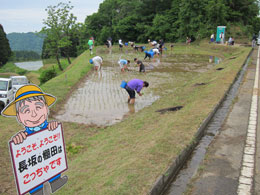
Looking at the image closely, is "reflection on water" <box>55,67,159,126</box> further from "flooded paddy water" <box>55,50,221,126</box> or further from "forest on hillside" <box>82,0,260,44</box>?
"forest on hillside" <box>82,0,260,44</box>

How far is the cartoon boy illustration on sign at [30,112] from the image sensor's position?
267 centimetres

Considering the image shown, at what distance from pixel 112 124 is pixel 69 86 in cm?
680

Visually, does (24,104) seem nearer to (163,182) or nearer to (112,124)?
(163,182)

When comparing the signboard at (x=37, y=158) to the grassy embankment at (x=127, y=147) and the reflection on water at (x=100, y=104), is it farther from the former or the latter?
the reflection on water at (x=100, y=104)

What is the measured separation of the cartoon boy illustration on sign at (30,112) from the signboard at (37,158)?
0.06 m

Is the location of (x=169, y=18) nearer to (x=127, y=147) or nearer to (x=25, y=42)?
(x=127, y=147)

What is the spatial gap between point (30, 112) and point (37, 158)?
1.85 feet

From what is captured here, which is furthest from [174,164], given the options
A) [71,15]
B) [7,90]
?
[71,15]

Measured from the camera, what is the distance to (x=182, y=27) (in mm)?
42469

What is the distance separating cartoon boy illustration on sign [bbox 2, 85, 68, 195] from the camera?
2671mm

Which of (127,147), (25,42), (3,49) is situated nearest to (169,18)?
(3,49)

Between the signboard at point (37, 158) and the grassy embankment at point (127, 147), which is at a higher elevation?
the signboard at point (37, 158)

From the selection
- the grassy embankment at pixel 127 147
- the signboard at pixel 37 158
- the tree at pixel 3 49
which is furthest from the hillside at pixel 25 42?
the signboard at pixel 37 158

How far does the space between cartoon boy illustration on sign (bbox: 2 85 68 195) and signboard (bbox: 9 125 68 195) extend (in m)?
0.06
